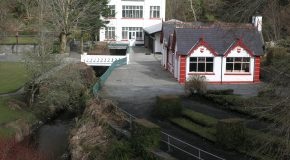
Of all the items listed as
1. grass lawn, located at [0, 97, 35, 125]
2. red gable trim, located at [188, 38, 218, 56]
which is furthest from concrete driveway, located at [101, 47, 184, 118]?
grass lawn, located at [0, 97, 35, 125]

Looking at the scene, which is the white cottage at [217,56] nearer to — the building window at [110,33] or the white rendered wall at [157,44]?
the white rendered wall at [157,44]

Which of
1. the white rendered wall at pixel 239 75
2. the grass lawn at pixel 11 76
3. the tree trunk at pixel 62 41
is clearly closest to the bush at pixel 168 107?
the white rendered wall at pixel 239 75

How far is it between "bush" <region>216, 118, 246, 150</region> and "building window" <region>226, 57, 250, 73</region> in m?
16.9

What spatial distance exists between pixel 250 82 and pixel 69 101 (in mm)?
14272

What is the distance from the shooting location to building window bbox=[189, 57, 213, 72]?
36.8 meters

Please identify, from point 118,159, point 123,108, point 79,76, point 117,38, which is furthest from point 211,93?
point 117,38

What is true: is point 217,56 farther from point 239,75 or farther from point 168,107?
point 168,107

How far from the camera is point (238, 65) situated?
3728 centimetres

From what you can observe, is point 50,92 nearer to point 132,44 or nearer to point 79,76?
point 79,76

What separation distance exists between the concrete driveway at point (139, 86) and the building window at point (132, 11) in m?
19.3

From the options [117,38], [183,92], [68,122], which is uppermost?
[117,38]

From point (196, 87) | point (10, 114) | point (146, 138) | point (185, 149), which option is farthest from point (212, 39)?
point (146, 138)

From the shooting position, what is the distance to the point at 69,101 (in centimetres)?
3309

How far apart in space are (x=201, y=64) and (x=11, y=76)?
17924 millimetres
